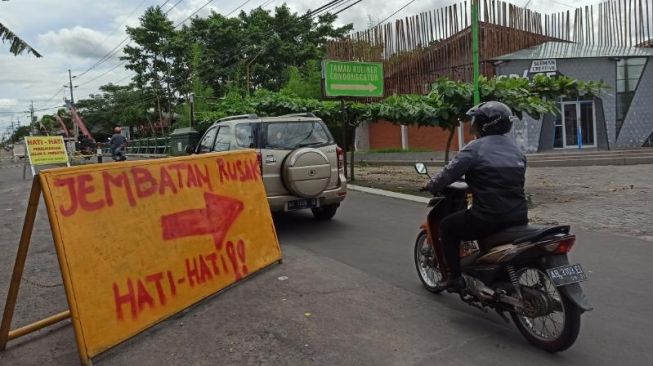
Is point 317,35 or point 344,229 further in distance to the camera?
point 317,35

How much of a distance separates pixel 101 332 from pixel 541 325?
3.24 m

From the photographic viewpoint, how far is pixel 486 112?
14.1 ft

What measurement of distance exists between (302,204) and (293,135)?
1.13m

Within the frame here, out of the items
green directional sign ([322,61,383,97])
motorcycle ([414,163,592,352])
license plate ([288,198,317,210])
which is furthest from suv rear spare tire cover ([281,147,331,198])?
green directional sign ([322,61,383,97])

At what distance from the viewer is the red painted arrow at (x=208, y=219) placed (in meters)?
4.89

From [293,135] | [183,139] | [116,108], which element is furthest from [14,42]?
[116,108]

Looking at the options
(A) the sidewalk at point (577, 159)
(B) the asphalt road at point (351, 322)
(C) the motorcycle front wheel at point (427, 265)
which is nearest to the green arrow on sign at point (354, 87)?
(A) the sidewalk at point (577, 159)

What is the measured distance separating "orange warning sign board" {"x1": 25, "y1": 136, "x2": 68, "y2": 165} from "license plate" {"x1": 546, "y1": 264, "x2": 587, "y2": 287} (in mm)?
19537

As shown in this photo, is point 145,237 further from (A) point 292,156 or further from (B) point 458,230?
(A) point 292,156

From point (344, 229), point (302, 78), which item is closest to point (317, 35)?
point (302, 78)

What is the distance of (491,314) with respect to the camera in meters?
4.67

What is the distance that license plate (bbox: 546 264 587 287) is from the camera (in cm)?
362

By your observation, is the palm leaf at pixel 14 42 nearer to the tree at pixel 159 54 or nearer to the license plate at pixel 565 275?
the license plate at pixel 565 275

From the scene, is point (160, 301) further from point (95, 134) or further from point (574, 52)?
point (95, 134)
